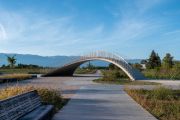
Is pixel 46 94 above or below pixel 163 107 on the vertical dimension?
above

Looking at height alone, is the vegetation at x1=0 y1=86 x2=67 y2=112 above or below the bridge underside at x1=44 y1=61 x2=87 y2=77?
below

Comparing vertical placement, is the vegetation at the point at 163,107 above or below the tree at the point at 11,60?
below

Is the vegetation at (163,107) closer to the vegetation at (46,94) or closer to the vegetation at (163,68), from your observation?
the vegetation at (46,94)

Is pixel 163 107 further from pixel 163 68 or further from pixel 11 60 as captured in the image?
pixel 11 60

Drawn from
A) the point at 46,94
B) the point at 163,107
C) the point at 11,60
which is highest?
the point at 11,60

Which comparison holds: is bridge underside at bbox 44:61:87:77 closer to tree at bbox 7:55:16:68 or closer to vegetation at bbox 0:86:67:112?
tree at bbox 7:55:16:68

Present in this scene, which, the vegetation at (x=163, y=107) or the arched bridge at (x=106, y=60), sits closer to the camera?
the vegetation at (x=163, y=107)

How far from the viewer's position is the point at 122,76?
5362 centimetres

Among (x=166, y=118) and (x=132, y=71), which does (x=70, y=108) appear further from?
(x=132, y=71)

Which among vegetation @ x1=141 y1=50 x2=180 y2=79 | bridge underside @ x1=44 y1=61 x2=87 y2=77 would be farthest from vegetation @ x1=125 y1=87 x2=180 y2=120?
bridge underside @ x1=44 y1=61 x2=87 y2=77

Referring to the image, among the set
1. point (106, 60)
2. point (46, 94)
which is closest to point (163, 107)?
point (46, 94)

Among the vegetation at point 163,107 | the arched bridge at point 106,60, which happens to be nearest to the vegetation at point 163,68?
the arched bridge at point 106,60

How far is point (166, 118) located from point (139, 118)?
3.05 feet

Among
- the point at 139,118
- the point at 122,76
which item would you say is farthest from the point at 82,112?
the point at 122,76
